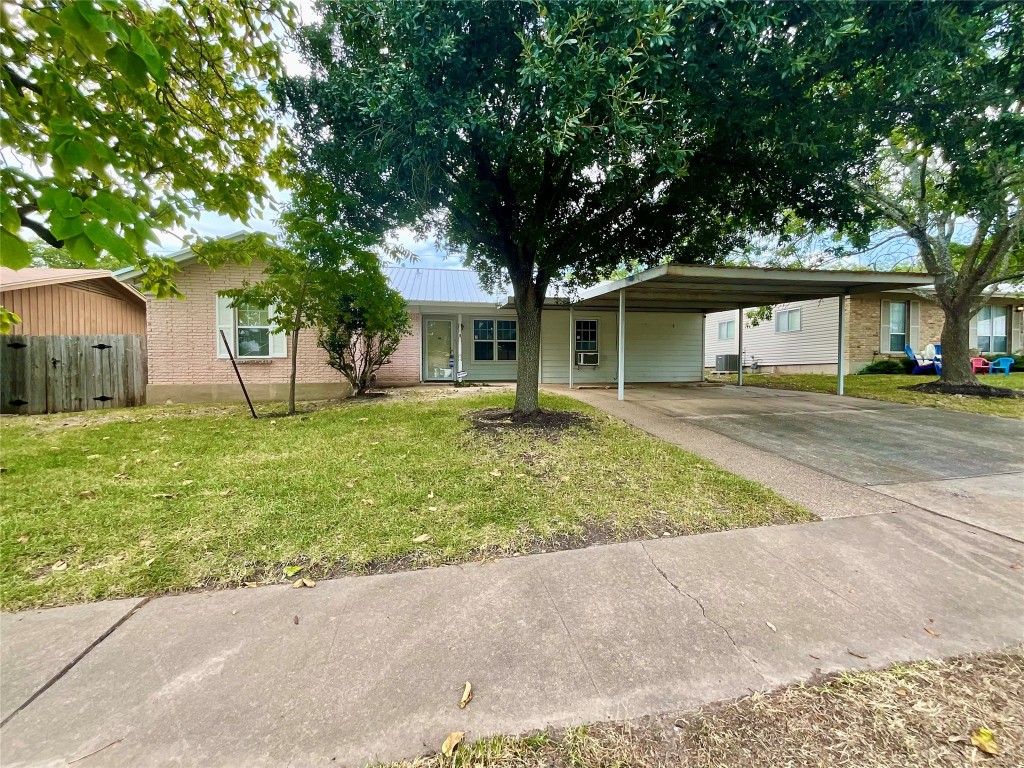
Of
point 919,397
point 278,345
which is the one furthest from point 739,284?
point 278,345

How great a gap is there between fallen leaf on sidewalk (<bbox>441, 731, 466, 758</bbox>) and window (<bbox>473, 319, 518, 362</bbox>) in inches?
493

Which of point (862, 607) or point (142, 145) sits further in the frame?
point (142, 145)

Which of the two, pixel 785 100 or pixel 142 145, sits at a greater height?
pixel 785 100

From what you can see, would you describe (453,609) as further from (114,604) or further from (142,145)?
(142,145)

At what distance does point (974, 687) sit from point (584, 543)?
193cm

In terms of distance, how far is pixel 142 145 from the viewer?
282cm

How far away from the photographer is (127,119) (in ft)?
8.42

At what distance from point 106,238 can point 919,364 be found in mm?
21441

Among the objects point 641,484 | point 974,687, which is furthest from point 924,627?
point 641,484

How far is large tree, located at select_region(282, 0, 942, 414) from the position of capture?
364cm

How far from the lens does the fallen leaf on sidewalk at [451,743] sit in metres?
1.50

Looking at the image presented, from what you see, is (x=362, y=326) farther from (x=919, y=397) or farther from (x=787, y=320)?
(x=787, y=320)

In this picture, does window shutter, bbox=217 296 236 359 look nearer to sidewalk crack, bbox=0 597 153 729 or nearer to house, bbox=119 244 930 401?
house, bbox=119 244 930 401

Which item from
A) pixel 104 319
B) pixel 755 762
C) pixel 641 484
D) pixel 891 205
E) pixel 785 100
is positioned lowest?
pixel 755 762
